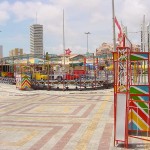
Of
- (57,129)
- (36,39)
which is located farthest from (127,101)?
(36,39)

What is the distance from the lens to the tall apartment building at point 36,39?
556 ft

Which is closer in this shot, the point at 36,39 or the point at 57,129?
the point at 57,129

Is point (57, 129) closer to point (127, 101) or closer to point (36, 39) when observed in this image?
point (127, 101)

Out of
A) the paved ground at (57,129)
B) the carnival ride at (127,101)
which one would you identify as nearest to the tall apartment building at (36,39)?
the paved ground at (57,129)

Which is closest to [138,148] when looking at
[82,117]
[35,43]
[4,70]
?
[82,117]

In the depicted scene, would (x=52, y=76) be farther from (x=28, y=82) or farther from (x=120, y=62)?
(x=120, y=62)

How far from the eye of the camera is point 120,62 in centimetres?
902

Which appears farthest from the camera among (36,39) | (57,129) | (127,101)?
(36,39)

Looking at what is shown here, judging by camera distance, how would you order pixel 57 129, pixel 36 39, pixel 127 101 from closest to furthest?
pixel 127 101, pixel 57 129, pixel 36 39

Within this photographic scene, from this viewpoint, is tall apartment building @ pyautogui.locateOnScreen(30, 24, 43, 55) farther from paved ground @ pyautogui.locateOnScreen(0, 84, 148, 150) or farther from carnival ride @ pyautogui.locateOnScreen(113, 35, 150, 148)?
carnival ride @ pyautogui.locateOnScreen(113, 35, 150, 148)

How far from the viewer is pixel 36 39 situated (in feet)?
567

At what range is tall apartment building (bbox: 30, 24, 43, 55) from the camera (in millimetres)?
169525

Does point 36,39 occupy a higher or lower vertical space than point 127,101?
higher

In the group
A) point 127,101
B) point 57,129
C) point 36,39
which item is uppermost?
point 36,39
